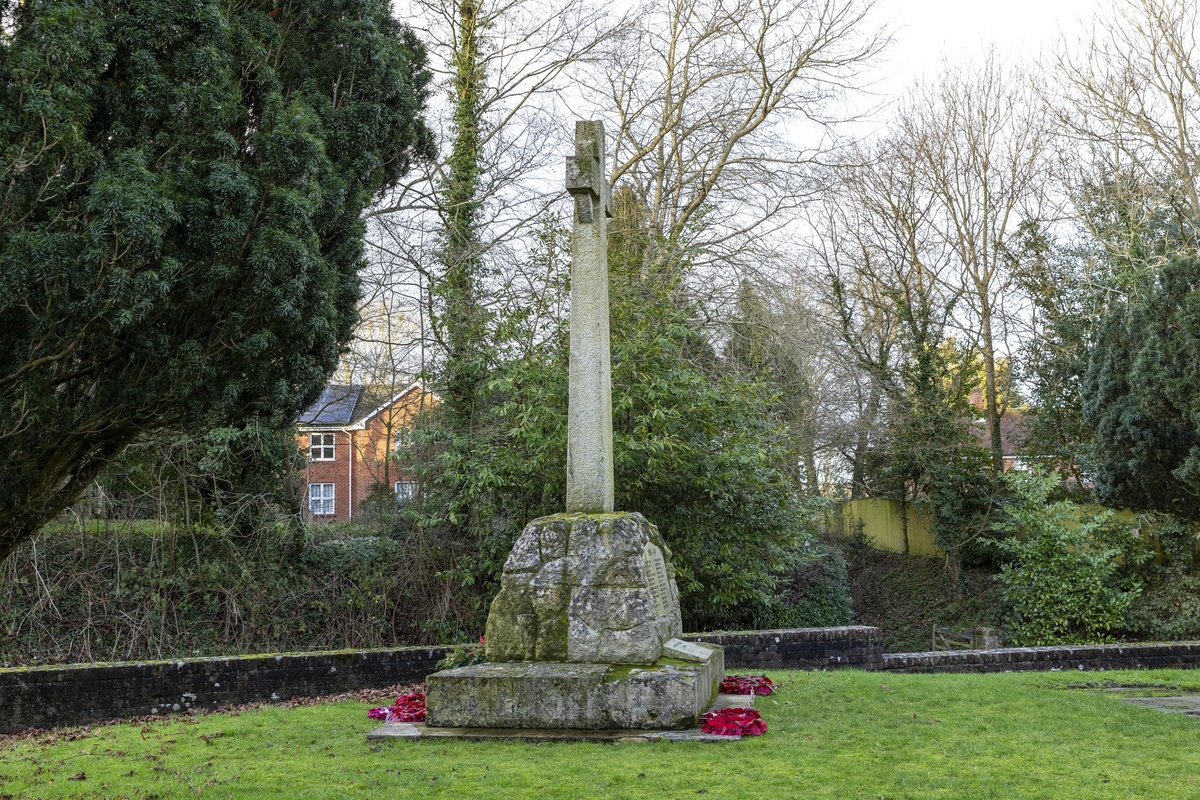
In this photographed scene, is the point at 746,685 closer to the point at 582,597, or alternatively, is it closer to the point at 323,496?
the point at 582,597

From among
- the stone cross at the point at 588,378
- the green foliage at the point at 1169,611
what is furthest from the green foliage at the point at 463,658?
the green foliage at the point at 1169,611

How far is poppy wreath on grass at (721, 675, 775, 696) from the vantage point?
8.49 meters

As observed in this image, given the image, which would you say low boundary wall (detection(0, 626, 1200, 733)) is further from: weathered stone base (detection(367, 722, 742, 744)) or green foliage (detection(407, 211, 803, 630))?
weathered stone base (detection(367, 722, 742, 744))

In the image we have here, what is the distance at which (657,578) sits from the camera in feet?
25.6

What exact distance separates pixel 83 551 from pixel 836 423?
48.8ft

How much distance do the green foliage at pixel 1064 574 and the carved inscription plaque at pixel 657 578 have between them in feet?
35.2

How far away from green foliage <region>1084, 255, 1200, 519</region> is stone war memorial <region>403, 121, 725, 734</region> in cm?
1037

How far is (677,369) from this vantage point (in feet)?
40.4

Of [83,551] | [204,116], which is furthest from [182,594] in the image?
[204,116]

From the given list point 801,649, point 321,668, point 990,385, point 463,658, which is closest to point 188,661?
point 321,668

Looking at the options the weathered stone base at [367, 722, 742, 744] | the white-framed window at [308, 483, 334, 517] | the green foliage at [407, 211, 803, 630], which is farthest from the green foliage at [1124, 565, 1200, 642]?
the white-framed window at [308, 483, 334, 517]

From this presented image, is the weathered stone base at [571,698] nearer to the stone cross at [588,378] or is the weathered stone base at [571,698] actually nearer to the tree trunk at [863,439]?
the stone cross at [588,378]

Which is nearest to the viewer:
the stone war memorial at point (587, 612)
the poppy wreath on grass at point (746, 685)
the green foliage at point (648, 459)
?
the stone war memorial at point (587, 612)

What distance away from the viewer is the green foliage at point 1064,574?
16.0m
